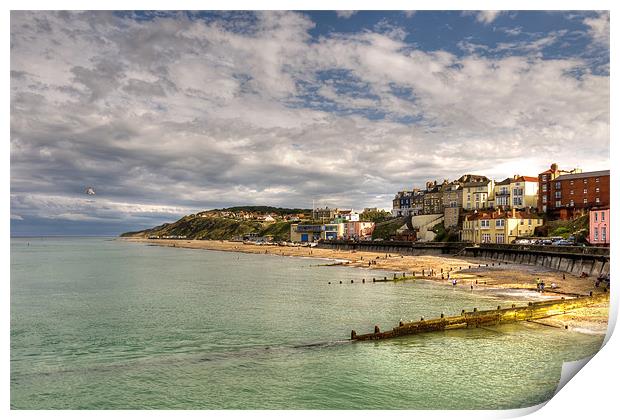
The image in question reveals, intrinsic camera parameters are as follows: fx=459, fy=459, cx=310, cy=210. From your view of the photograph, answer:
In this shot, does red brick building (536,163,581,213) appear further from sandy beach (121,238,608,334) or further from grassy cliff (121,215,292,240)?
grassy cliff (121,215,292,240)

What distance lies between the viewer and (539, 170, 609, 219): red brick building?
143 feet

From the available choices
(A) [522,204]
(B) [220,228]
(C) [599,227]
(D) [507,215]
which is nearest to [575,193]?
(D) [507,215]

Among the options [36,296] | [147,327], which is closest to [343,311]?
[147,327]

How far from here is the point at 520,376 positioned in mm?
11516

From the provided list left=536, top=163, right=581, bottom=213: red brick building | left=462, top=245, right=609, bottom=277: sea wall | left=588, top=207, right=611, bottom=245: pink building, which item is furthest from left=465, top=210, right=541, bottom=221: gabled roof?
left=588, top=207, right=611, bottom=245: pink building

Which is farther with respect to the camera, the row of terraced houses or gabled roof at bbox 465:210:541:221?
gabled roof at bbox 465:210:541:221

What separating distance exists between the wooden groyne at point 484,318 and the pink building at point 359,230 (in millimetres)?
65119

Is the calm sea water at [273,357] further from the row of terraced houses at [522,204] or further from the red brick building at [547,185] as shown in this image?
the red brick building at [547,185]

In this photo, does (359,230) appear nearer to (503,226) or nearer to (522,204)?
(522,204)

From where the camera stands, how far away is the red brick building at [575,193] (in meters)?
43.5

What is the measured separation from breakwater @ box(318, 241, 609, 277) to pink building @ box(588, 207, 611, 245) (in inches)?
94.6

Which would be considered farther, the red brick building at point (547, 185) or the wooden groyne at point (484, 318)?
the red brick building at point (547, 185)
